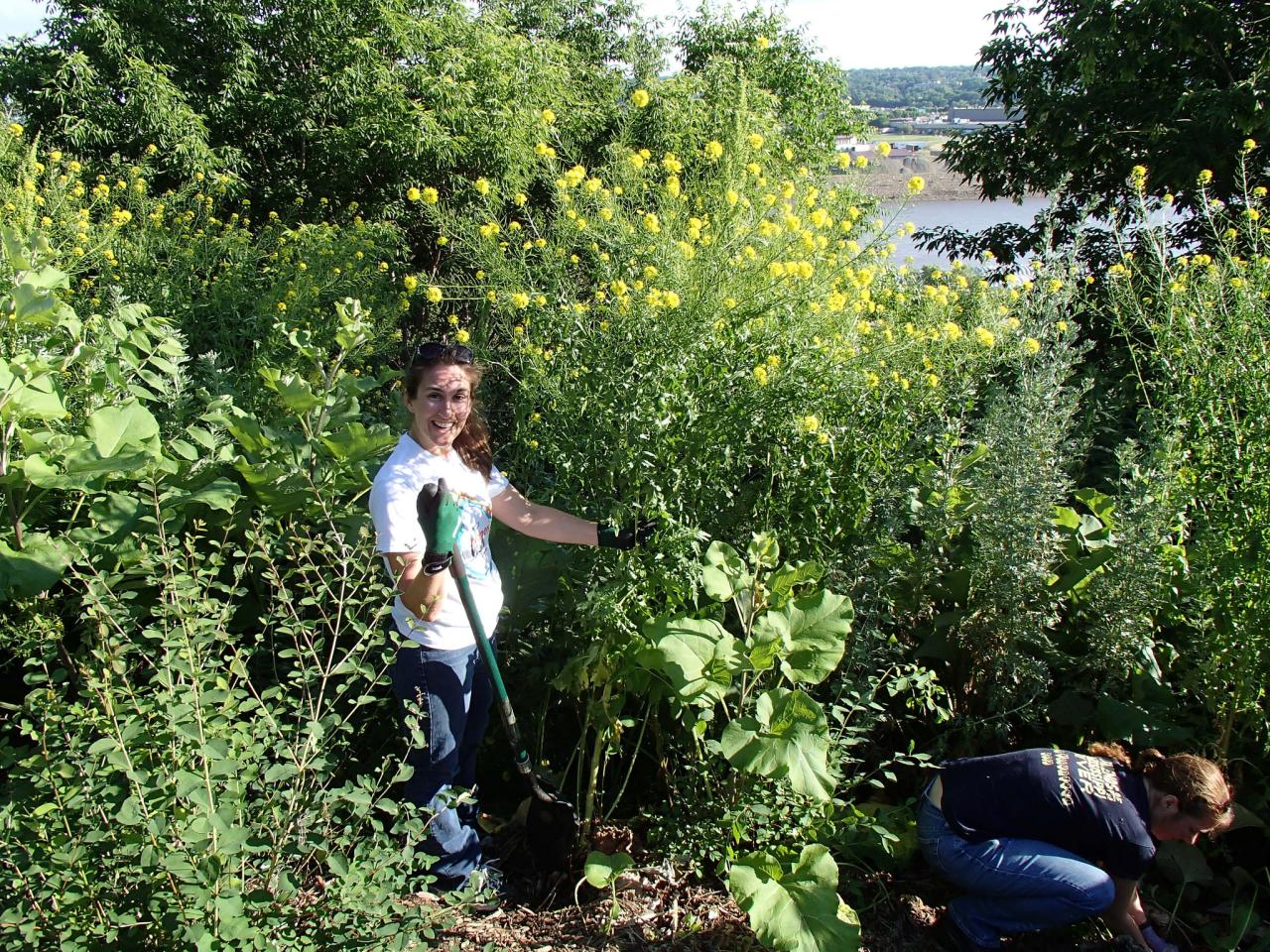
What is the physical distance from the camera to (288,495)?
2.65m

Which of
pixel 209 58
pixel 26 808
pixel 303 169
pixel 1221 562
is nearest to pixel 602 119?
pixel 303 169

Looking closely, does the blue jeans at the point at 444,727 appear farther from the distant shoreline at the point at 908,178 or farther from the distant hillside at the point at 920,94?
the distant hillside at the point at 920,94

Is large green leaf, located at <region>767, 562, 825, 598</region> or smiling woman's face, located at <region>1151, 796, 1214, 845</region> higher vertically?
large green leaf, located at <region>767, 562, 825, 598</region>

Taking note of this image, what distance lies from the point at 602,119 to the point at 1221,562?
8.39m

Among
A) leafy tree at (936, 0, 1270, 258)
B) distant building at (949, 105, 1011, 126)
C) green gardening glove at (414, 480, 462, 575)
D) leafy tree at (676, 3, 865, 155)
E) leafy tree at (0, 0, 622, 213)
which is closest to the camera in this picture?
green gardening glove at (414, 480, 462, 575)

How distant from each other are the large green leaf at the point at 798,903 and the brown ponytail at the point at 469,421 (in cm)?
126

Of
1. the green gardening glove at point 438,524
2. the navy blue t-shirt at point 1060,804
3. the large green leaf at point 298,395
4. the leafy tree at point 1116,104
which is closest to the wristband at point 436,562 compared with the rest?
the green gardening glove at point 438,524

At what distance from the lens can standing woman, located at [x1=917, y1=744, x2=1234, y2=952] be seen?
252cm

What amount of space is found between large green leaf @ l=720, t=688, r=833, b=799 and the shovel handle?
58 centimetres

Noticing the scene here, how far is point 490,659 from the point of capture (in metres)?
2.44

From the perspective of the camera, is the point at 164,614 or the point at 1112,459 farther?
the point at 1112,459

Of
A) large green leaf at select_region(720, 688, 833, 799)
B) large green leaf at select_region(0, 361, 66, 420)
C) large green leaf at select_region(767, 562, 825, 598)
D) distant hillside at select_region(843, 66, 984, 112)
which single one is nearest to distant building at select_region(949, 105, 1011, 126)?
distant hillside at select_region(843, 66, 984, 112)

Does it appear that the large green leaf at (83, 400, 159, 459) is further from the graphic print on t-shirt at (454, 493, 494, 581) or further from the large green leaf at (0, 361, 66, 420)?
the graphic print on t-shirt at (454, 493, 494, 581)

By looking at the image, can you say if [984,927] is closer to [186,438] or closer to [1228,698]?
[1228,698]
